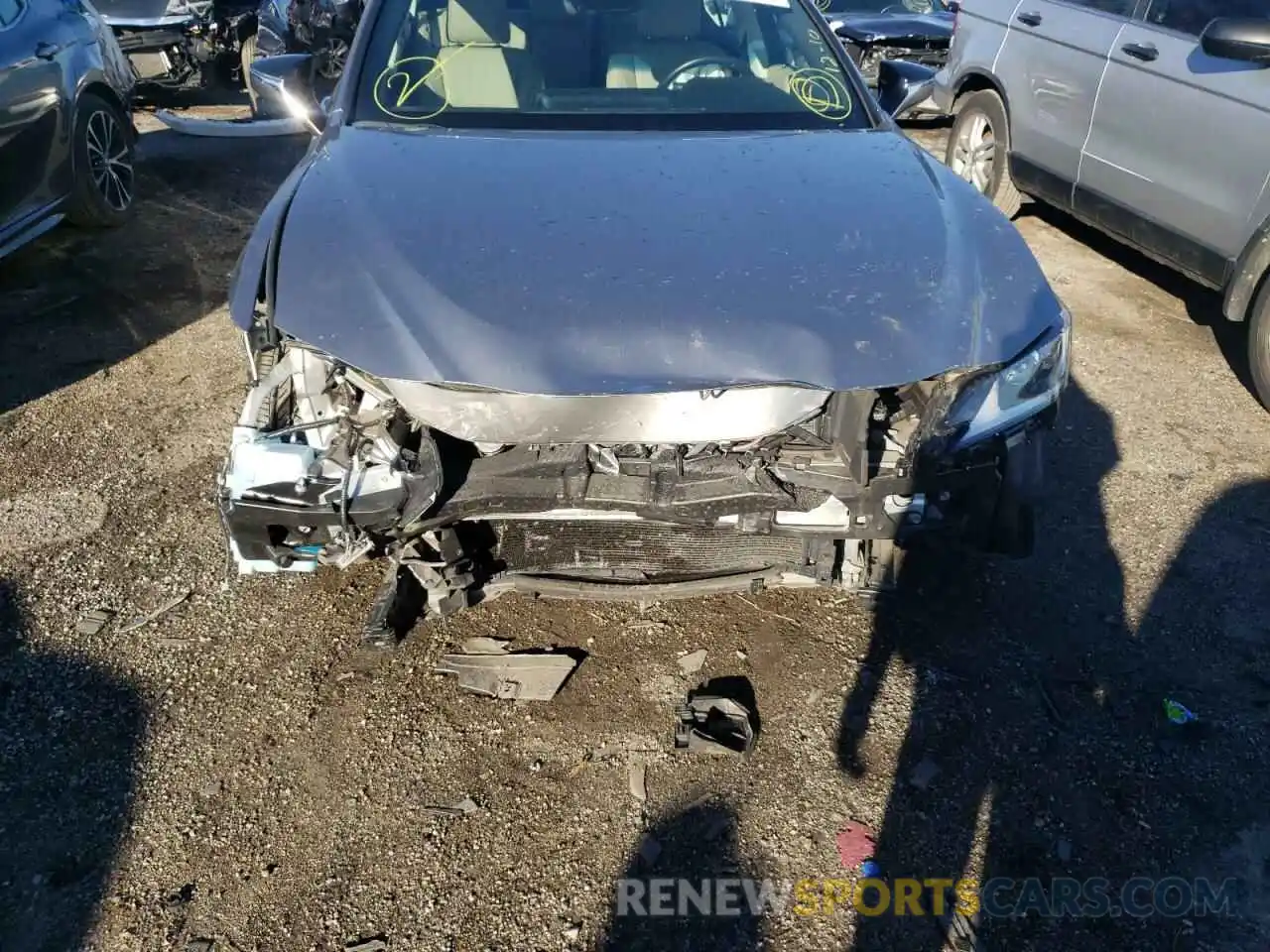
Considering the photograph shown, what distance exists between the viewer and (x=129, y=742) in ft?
7.88

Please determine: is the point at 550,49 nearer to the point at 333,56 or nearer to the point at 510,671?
the point at 510,671

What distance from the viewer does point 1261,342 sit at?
3945 mm

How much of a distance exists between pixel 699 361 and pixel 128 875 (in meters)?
1.72

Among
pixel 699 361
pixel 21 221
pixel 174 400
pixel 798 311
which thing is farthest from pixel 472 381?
pixel 21 221

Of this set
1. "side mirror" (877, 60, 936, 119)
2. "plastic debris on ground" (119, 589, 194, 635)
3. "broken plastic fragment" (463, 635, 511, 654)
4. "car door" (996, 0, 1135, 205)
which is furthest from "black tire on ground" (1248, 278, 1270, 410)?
"plastic debris on ground" (119, 589, 194, 635)

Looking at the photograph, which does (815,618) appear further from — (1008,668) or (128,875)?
(128,875)

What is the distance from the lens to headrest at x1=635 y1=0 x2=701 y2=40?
10.5 feet

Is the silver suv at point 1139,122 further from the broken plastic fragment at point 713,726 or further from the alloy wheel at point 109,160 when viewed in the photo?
the alloy wheel at point 109,160

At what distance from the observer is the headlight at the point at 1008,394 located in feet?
7.30

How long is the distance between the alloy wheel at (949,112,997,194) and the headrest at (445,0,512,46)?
3.69m

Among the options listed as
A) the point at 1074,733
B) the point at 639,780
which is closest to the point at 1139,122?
the point at 1074,733

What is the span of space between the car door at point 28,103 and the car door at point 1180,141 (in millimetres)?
5436

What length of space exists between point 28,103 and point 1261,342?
5.84 m

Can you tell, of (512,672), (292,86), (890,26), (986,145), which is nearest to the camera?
(512,672)
